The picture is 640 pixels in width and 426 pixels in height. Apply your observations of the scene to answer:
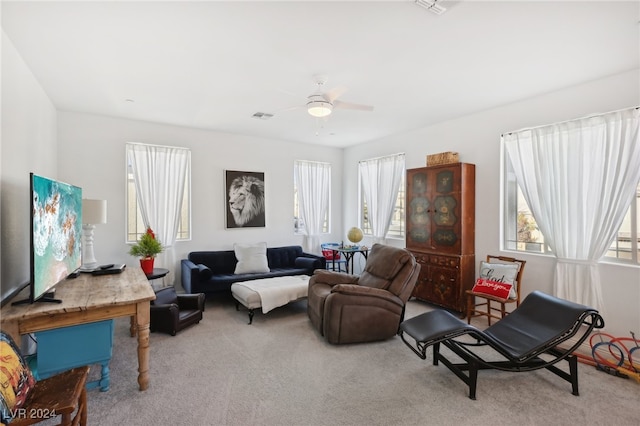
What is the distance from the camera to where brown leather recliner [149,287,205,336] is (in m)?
3.54

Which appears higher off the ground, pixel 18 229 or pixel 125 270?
pixel 18 229

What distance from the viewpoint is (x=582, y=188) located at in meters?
3.37

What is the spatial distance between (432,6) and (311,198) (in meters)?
4.54

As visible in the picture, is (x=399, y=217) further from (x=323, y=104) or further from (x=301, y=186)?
(x=323, y=104)

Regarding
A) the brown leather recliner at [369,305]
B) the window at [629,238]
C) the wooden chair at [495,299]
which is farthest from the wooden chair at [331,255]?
the window at [629,238]

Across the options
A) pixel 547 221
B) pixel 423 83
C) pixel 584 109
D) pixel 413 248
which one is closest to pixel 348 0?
pixel 423 83

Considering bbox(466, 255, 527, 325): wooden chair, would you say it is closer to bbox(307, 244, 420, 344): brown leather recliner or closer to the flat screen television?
bbox(307, 244, 420, 344): brown leather recliner

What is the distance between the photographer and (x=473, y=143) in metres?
4.45

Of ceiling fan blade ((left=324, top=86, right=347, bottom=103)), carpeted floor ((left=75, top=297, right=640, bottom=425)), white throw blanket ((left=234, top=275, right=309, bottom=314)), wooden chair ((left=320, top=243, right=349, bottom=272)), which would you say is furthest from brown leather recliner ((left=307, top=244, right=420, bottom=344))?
wooden chair ((left=320, top=243, right=349, bottom=272))

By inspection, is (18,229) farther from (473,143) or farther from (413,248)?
(473,143)

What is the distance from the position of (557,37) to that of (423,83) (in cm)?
117

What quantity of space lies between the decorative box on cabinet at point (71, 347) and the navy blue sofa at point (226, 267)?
2.07 metres

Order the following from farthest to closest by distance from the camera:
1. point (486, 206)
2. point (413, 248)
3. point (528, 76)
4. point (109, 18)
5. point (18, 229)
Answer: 1. point (413, 248)
2. point (486, 206)
3. point (528, 76)
4. point (18, 229)
5. point (109, 18)

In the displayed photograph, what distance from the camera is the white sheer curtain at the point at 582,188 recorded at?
3.10 meters
